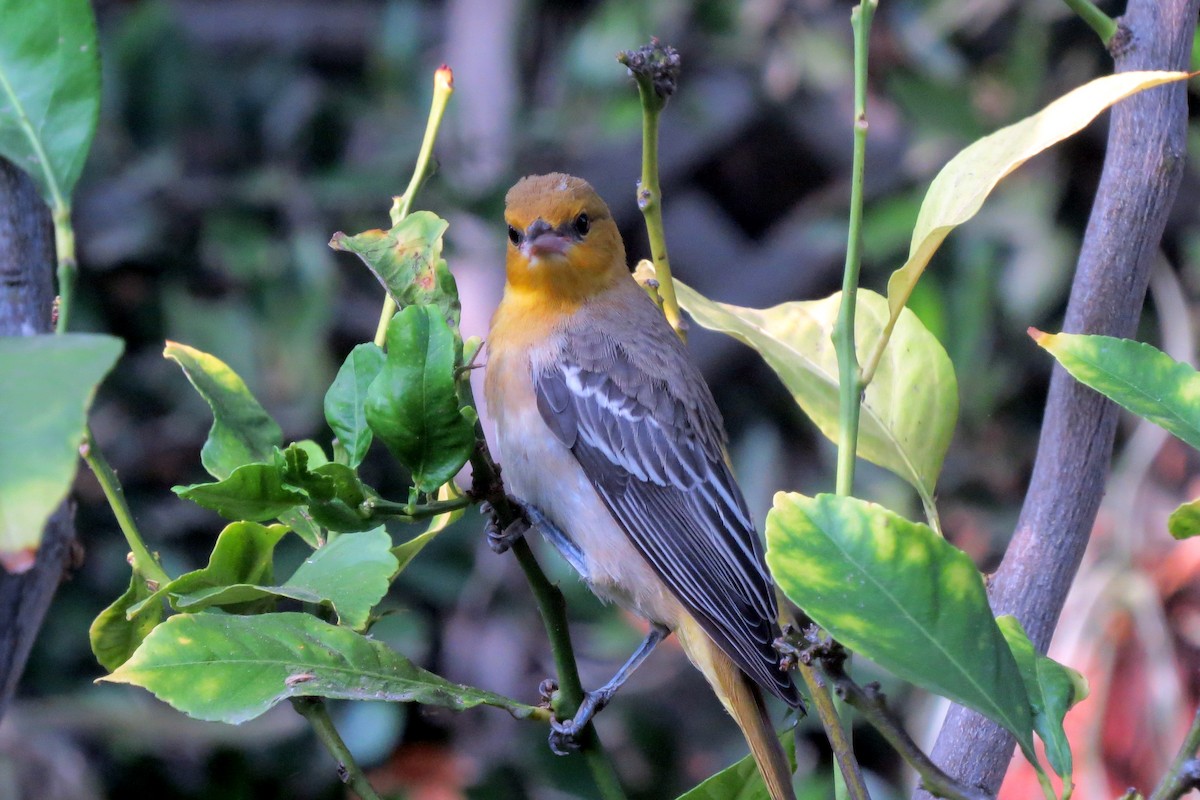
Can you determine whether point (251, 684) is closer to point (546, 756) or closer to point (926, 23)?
point (546, 756)

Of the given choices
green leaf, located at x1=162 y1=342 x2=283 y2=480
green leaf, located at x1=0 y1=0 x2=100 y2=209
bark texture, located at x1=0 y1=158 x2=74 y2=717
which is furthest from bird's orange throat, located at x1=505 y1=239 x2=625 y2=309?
green leaf, located at x1=0 y1=0 x2=100 y2=209

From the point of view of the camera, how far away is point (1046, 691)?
3.80 feet

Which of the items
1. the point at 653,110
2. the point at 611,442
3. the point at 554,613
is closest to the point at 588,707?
the point at 554,613

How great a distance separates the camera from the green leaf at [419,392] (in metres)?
1.22

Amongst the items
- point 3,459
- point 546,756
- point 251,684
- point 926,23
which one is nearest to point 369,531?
point 251,684

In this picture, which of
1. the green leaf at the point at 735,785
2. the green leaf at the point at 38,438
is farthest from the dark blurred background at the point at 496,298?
the green leaf at the point at 38,438

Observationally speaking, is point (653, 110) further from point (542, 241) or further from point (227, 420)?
point (542, 241)

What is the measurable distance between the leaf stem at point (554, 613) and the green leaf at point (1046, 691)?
0.43m

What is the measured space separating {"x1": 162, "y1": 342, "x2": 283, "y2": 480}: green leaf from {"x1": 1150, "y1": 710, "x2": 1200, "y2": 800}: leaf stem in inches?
38.6

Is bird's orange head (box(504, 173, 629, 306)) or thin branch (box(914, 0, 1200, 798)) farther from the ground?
thin branch (box(914, 0, 1200, 798))

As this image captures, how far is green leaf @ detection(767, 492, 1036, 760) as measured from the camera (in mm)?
1014

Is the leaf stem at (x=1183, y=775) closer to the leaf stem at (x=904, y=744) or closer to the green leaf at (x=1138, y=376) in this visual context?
the leaf stem at (x=904, y=744)

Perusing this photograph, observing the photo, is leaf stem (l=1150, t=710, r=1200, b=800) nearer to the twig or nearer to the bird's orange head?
the twig

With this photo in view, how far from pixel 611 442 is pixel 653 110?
49.4 inches
